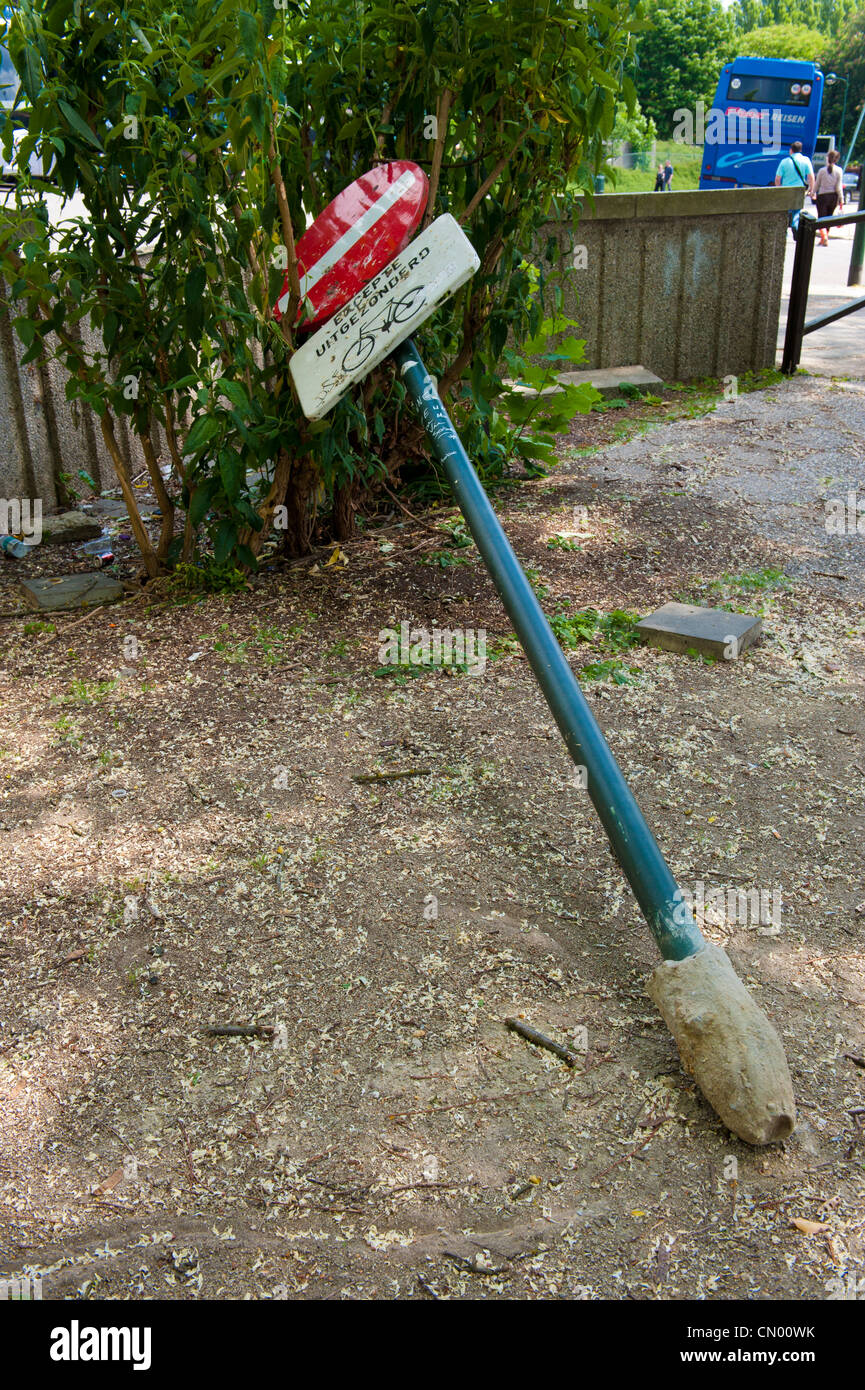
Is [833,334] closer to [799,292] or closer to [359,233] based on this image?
[799,292]

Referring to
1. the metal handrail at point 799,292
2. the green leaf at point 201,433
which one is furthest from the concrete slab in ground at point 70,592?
the metal handrail at point 799,292

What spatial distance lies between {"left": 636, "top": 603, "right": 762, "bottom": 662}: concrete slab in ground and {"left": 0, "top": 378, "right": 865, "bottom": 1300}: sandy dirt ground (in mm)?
71

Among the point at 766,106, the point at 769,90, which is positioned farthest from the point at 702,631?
the point at 769,90

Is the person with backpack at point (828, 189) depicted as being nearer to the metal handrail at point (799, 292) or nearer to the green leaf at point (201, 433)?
the metal handrail at point (799, 292)

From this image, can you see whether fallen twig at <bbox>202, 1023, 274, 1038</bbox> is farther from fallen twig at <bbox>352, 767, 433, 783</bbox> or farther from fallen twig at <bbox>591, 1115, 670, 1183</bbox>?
fallen twig at <bbox>352, 767, 433, 783</bbox>

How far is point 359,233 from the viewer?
3117mm

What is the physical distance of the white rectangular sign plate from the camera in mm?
3006

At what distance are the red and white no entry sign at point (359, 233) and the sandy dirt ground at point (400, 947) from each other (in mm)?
1053

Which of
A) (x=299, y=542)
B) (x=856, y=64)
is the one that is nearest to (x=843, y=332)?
(x=299, y=542)

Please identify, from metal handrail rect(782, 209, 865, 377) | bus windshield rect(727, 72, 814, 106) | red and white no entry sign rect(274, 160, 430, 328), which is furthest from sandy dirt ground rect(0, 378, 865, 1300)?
bus windshield rect(727, 72, 814, 106)

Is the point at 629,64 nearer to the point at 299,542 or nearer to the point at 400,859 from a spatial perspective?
the point at 299,542

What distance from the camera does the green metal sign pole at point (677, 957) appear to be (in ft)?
5.85

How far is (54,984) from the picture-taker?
218cm

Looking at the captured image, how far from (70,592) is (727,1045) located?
9.44ft
